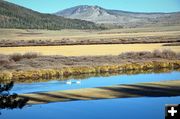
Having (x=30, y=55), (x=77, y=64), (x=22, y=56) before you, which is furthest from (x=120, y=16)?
(x=22, y=56)

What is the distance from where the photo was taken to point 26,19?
730 inches

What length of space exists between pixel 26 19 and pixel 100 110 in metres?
6.31

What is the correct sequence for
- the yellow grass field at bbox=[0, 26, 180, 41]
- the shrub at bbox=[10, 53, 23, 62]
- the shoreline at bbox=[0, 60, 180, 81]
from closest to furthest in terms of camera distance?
1. the yellow grass field at bbox=[0, 26, 180, 41]
2. the shrub at bbox=[10, 53, 23, 62]
3. the shoreline at bbox=[0, 60, 180, 81]

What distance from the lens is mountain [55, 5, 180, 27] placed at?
21.2 m

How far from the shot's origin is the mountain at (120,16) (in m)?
21.2

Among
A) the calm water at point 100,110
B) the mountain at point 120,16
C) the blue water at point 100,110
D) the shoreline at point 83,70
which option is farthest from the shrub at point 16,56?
the blue water at point 100,110

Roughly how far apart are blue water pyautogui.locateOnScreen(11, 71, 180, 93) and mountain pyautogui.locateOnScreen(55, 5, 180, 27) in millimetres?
2698

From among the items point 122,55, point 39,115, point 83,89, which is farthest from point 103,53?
point 39,115

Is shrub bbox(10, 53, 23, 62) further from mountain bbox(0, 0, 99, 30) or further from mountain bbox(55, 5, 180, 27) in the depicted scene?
mountain bbox(55, 5, 180, 27)

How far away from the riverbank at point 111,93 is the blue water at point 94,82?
111 centimetres

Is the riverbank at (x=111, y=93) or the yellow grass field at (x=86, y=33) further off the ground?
the yellow grass field at (x=86, y=33)

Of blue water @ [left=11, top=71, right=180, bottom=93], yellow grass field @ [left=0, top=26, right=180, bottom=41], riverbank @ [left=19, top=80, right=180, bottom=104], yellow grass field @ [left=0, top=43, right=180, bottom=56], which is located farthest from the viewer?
yellow grass field @ [left=0, top=43, right=180, bottom=56]

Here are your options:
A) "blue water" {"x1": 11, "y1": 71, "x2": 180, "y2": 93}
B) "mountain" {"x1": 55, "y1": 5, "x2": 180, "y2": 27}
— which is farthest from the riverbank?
"mountain" {"x1": 55, "y1": 5, "x2": 180, "y2": 27}

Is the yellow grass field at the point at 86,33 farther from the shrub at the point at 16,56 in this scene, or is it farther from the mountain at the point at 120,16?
the shrub at the point at 16,56
